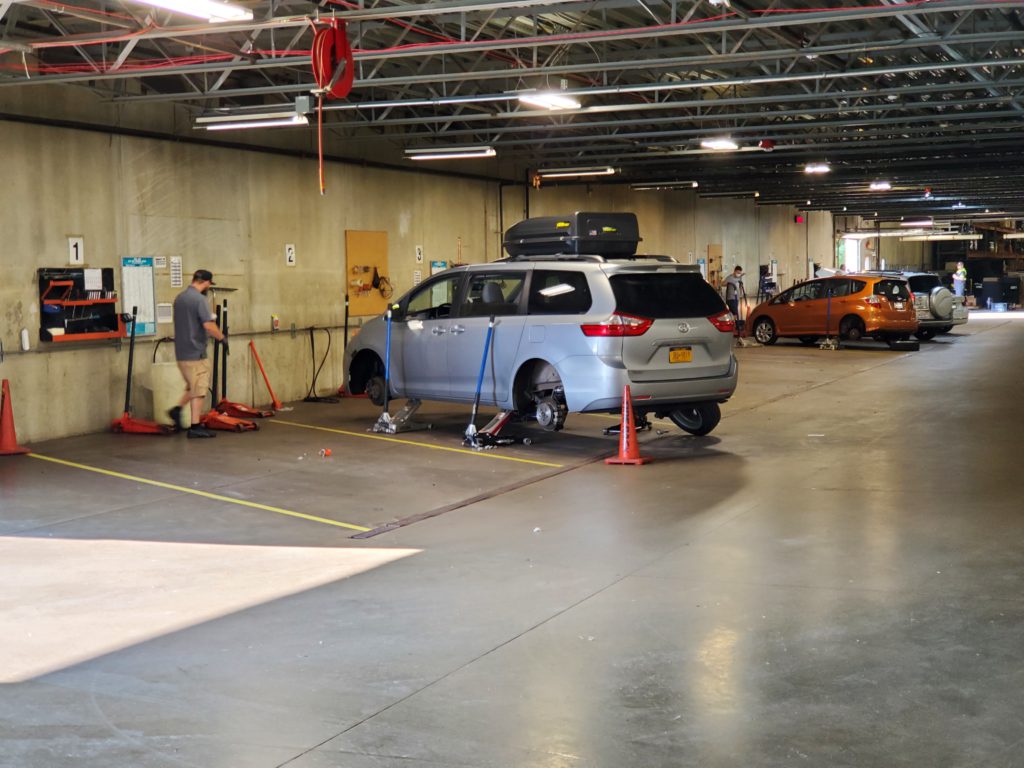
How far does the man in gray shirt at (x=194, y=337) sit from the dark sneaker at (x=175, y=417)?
0.41 meters

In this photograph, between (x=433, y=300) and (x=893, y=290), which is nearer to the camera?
(x=433, y=300)

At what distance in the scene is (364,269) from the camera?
17375 mm

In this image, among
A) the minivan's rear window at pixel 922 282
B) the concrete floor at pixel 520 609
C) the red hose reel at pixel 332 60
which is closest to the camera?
the concrete floor at pixel 520 609

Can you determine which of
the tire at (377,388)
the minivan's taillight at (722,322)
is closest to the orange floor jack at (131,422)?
the tire at (377,388)

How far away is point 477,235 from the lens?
20562 millimetres

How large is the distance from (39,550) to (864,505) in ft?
19.5

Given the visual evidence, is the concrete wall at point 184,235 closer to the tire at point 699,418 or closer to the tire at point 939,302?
the tire at point 699,418

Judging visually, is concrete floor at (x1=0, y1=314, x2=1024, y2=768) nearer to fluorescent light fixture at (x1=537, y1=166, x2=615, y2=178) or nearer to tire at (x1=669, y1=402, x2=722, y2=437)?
tire at (x1=669, y1=402, x2=722, y2=437)

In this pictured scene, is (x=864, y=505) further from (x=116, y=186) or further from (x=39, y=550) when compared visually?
(x=116, y=186)

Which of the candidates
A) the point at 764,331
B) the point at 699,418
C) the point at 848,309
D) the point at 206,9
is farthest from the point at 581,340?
the point at 764,331

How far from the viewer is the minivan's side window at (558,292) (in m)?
11.0

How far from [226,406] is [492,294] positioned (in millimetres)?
4046

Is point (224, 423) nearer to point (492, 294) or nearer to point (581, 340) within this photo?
point (492, 294)

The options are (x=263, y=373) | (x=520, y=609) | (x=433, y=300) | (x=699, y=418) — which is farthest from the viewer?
(x=263, y=373)
